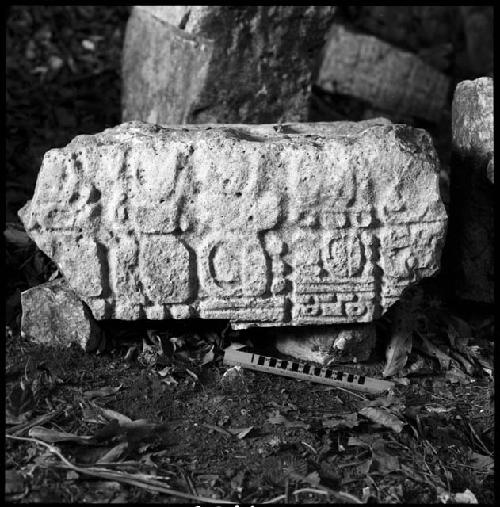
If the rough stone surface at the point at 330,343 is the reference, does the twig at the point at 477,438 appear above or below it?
below

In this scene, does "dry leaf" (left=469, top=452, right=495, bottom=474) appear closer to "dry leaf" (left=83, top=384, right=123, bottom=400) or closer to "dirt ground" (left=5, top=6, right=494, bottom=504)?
"dirt ground" (left=5, top=6, right=494, bottom=504)

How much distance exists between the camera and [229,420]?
12.3ft

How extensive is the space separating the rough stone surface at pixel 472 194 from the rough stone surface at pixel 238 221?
0.54 metres

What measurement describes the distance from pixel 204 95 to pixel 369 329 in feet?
6.34

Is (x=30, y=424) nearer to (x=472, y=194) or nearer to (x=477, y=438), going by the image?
(x=477, y=438)

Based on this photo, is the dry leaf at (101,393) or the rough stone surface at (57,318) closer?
the dry leaf at (101,393)

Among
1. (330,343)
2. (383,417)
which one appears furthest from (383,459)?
(330,343)

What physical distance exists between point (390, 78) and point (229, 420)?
12.7ft

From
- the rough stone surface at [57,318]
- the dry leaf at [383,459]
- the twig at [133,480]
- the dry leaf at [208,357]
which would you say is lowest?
the dry leaf at [383,459]

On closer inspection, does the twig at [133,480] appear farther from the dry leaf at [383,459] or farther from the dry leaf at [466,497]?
the dry leaf at [466,497]

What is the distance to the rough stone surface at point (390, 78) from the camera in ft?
22.5

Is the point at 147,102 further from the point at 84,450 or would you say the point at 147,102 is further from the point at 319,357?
the point at 84,450

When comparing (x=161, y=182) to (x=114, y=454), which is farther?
(x=161, y=182)

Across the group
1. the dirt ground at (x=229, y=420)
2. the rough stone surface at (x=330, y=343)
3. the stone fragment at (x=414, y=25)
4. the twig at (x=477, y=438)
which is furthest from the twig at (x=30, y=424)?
the stone fragment at (x=414, y=25)
